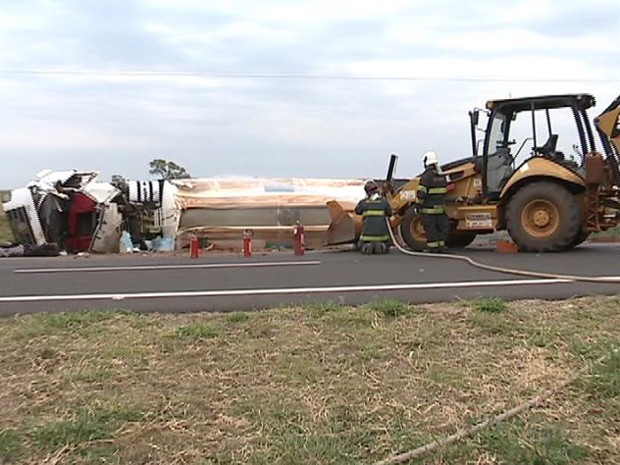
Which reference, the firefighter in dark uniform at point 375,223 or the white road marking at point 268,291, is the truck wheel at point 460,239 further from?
the white road marking at point 268,291

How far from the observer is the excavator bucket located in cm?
1525

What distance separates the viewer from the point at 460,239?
1495 centimetres

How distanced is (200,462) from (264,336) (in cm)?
211

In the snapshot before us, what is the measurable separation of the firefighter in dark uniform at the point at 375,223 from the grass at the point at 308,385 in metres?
7.55

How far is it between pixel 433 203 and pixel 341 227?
272 centimetres

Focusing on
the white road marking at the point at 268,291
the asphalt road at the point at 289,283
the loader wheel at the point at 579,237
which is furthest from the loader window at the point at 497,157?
the white road marking at the point at 268,291

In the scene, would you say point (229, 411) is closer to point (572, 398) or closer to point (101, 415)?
point (101, 415)

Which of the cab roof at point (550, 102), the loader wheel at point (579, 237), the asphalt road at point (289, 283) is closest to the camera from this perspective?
the asphalt road at point (289, 283)

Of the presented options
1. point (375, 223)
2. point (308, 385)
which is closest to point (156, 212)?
point (375, 223)

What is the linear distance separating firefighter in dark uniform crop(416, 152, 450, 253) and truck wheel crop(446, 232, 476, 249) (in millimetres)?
1144

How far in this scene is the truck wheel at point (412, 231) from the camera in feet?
47.2

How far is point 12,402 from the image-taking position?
14.1 feet

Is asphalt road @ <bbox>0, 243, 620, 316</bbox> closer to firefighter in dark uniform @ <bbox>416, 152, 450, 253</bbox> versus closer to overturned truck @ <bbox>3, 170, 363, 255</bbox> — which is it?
firefighter in dark uniform @ <bbox>416, 152, 450, 253</bbox>

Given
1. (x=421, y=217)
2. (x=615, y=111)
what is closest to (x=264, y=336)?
(x=421, y=217)
